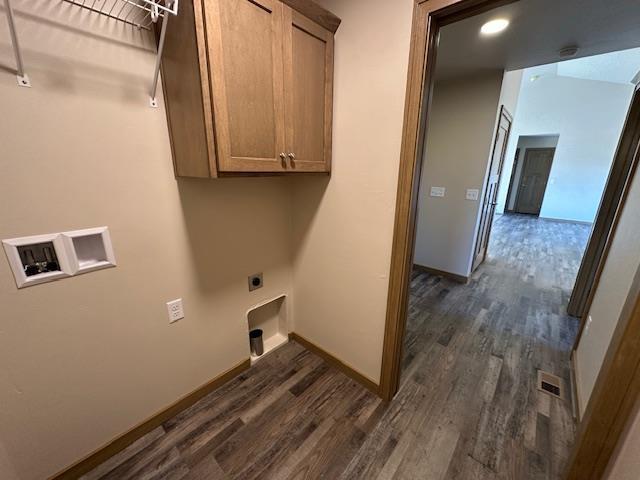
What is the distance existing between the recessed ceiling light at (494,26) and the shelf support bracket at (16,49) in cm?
261

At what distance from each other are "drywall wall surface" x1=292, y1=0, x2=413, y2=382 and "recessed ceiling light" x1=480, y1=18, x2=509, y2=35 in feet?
4.14

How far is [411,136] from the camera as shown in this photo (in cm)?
123

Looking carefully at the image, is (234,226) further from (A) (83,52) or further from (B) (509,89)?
(B) (509,89)

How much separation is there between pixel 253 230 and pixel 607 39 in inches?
127

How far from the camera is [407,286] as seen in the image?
4.91ft

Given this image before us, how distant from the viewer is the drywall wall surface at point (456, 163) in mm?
2920

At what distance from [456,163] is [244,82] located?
2970 mm

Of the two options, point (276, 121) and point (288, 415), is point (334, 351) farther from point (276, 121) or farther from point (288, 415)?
point (276, 121)

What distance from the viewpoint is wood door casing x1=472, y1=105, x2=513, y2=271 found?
10.7 feet

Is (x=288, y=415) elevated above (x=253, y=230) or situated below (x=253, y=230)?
below

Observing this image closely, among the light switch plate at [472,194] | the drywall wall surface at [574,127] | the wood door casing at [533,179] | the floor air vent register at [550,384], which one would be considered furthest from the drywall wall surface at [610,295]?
the wood door casing at [533,179]

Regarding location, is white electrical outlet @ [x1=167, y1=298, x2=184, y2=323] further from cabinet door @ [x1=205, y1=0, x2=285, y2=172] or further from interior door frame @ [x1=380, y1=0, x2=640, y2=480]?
interior door frame @ [x1=380, y1=0, x2=640, y2=480]

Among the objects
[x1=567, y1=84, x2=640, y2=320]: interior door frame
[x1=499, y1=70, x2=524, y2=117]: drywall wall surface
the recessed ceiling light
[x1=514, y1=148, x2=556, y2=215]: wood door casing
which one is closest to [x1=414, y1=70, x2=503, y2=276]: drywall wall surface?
[x1=499, y1=70, x2=524, y2=117]: drywall wall surface

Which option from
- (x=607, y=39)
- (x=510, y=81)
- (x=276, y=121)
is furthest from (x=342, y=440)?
(x=510, y=81)
